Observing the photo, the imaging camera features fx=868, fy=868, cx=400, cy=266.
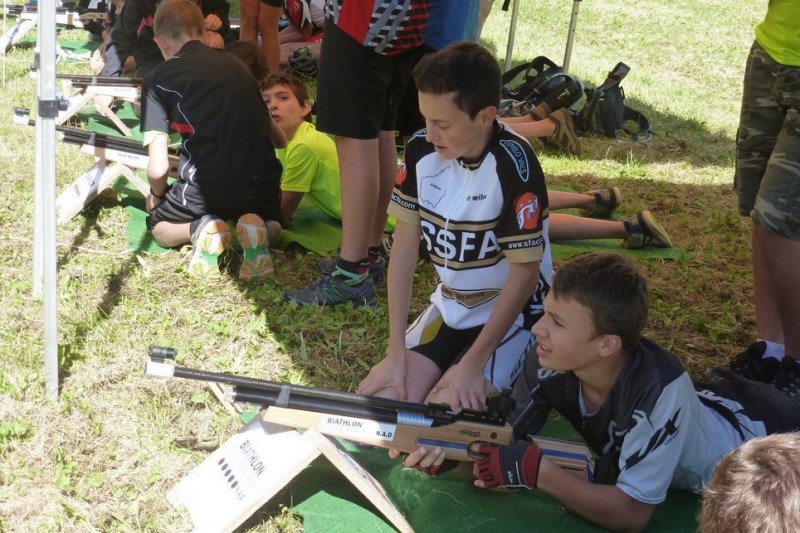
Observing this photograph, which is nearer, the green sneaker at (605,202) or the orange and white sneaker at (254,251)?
the orange and white sneaker at (254,251)

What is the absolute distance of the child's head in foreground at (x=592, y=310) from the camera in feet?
8.44

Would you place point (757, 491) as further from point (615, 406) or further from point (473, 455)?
Answer: point (473, 455)

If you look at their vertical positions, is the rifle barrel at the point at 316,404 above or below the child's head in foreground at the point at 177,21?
below

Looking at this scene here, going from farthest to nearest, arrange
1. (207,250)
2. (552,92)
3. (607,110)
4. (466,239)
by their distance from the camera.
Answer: (607,110) → (552,92) → (207,250) → (466,239)

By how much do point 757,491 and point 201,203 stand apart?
3.62m

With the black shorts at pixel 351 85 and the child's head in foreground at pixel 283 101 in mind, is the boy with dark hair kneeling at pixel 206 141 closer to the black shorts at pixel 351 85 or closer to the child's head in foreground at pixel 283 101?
the child's head in foreground at pixel 283 101

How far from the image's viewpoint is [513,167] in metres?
2.97

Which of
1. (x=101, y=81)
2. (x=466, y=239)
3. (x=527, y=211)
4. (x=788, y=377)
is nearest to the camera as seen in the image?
(x=527, y=211)

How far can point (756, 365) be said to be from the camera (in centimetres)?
353

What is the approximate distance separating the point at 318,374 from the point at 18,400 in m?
1.11

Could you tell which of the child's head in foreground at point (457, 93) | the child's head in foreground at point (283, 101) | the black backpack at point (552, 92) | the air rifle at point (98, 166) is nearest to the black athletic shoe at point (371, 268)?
the child's head in foreground at point (283, 101)

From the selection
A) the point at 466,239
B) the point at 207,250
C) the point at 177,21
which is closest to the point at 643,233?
the point at 466,239

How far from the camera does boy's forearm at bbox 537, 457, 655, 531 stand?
8.47 ft

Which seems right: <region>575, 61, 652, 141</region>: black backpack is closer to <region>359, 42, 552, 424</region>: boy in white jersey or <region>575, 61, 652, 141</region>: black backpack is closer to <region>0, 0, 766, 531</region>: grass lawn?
<region>0, 0, 766, 531</region>: grass lawn
